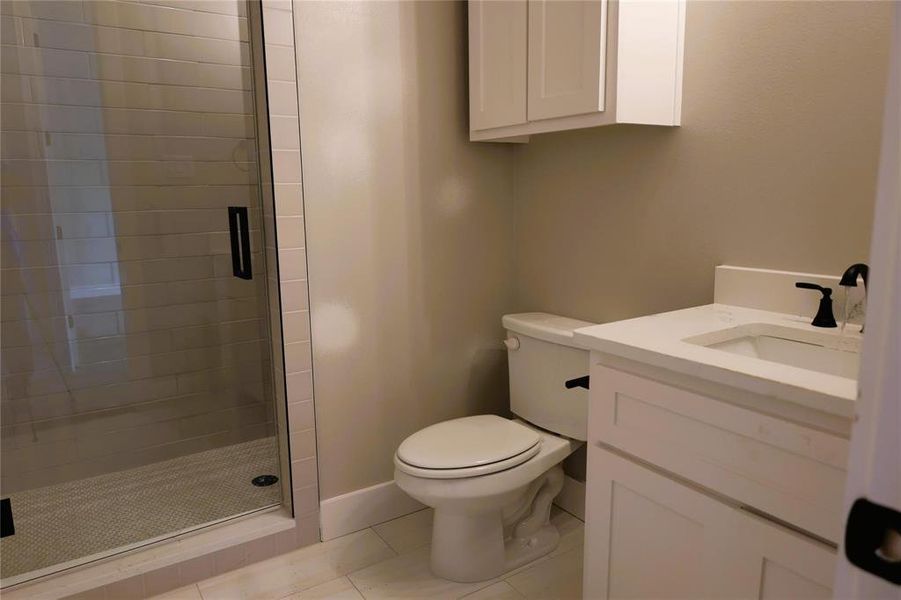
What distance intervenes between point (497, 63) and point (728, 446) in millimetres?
1427

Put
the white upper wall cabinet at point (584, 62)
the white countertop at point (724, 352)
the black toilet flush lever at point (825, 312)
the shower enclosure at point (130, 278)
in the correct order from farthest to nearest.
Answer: the shower enclosure at point (130, 278) → the white upper wall cabinet at point (584, 62) → the black toilet flush lever at point (825, 312) → the white countertop at point (724, 352)

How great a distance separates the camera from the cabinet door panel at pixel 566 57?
5.34 feet

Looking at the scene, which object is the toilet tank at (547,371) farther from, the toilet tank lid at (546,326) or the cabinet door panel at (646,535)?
the cabinet door panel at (646,535)

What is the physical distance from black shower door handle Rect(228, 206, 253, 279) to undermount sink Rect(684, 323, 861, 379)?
1400 mm

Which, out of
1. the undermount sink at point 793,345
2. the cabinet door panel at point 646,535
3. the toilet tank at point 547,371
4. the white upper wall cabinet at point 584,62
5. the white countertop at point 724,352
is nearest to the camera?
the white countertop at point 724,352

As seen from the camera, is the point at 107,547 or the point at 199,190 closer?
the point at 107,547

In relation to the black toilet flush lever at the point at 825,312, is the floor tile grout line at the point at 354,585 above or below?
below

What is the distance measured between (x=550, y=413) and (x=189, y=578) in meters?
1.24

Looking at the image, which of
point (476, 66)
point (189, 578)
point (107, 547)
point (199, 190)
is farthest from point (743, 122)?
point (107, 547)

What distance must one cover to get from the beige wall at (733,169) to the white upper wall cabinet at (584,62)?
0.29 ft

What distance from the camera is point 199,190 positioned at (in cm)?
239

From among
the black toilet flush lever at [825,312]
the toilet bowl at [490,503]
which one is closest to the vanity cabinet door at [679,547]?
the toilet bowl at [490,503]

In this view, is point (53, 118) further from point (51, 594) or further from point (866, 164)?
point (866, 164)

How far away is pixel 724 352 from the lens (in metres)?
1.20
